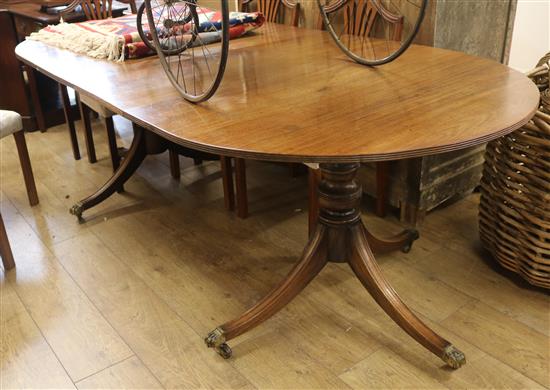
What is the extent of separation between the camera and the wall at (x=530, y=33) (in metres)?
3.24

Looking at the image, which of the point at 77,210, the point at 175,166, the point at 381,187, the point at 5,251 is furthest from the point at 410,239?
the point at 5,251

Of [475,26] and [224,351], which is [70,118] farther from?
[475,26]

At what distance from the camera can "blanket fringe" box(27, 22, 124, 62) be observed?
1.84m

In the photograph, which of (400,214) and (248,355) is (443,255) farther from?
(248,355)

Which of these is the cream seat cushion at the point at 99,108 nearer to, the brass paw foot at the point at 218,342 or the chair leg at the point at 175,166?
the chair leg at the point at 175,166

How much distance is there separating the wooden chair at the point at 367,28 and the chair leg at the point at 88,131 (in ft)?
4.09

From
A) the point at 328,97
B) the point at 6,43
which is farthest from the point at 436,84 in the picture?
the point at 6,43

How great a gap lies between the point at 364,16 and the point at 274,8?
0.56m

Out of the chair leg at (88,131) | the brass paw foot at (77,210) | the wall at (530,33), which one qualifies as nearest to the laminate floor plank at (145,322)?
the brass paw foot at (77,210)

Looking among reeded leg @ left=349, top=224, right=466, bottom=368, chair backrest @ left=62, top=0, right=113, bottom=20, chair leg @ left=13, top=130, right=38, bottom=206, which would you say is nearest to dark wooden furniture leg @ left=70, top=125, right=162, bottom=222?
chair leg @ left=13, top=130, right=38, bottom=206

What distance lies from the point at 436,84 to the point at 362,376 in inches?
29.5

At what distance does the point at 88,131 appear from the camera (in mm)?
2713

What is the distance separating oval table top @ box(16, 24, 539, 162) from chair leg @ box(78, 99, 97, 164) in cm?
83

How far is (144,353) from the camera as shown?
1587mm
